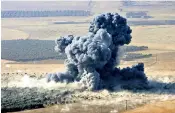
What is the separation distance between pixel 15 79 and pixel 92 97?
30128mm

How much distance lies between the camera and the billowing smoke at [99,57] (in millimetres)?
91062

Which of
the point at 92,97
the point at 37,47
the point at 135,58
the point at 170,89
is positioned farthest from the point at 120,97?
the point at 37,47

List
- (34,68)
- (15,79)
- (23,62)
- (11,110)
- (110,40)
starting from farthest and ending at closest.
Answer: (23,62) < (34,68) < (15,79) < (110,40) < (11,110)

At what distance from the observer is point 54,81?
99000mm

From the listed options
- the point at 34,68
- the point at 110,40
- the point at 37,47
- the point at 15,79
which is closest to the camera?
Result: the point at 110,40

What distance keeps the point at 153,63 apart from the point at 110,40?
44.4m

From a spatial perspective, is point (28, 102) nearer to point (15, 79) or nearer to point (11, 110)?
point (11, 110)

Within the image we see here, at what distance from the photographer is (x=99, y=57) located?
90688 millimetres

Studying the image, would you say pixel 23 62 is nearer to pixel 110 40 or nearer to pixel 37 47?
pixel 37 47

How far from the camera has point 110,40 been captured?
311ft

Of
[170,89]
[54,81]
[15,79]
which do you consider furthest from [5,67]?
[170,89]

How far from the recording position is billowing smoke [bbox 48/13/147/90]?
91.1 meters

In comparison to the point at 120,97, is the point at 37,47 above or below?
above

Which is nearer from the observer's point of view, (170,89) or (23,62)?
(170,89)
